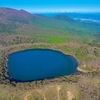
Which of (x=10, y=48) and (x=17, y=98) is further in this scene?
A: (x=10, y=48)

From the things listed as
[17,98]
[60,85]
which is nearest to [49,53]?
[60,85]

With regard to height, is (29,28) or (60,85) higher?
(29,28)

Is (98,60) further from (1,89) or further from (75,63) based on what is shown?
(1,89)

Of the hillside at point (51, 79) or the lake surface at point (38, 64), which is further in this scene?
the lake surface at point (38, 64)

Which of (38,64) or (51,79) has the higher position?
(38,64)

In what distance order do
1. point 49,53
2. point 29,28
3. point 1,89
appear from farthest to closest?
point 29,28, point 49,53, point 1,89

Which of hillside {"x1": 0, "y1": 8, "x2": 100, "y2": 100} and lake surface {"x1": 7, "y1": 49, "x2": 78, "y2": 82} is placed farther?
lake surface {"x1": 7, "y1": 49, "x2": 78, "y2": 82}

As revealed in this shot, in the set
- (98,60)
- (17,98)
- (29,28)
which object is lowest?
(17,98)

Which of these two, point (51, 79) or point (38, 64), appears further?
point (38, 64)
